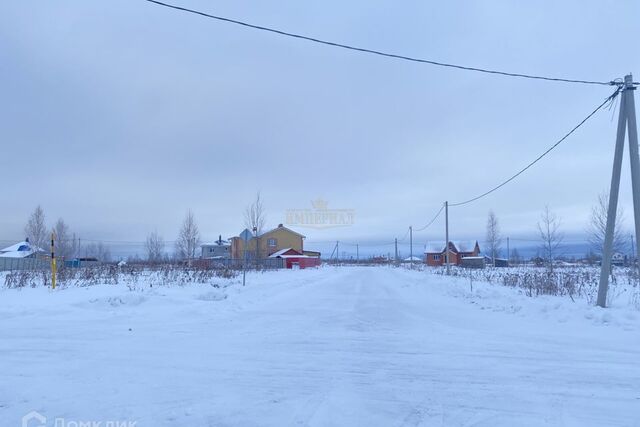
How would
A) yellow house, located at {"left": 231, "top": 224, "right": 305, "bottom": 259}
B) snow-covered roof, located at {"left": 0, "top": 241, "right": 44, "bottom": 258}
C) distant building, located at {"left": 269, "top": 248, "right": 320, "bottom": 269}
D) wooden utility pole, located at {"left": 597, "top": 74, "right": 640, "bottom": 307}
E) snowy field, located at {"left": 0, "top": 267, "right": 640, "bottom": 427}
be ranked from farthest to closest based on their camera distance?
yellow house, located at {"left": 231, "top": 224, "right": 305, "bottom": 259}
snow-covered roof, located at {"left": 0, "top": 241, "right": 44, "bottom": 258}
distant building, located at {"left": 269, "top": 248, "right": 320, "bottom": 269}
wooden utility pole, located at {"left": 597, "top": 74, "right": 640, "bottom": 307}
snowy field, located at {"left": 0, "top": 267, "right": 640, "bottom": 427}

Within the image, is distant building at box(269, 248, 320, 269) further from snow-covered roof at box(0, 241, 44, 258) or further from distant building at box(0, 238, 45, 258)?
snow-covered roof at box(0, 241, 44, 258)

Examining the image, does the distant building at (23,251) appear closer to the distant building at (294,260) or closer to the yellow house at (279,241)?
the yellow house at (279,241)

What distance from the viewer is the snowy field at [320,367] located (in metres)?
4.78

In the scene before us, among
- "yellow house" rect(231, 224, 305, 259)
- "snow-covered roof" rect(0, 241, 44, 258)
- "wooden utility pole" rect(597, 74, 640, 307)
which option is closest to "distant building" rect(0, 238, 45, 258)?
"snow-covered roof" rect(0, 241, 44, 258)

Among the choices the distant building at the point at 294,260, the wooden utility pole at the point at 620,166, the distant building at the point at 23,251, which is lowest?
the distant building at the point at 294,260

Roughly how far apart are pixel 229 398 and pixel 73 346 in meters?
4.30

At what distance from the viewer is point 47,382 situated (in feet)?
18.8

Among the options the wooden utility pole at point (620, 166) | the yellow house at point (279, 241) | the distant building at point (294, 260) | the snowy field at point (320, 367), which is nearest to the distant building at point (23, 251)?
the yellow house at point (279, 241)

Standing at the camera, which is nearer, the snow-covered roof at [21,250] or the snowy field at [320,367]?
the snowy field at [320,367]

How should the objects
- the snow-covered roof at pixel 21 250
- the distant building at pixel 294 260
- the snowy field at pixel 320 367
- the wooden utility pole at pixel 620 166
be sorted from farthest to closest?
the snow-covered roof at pixel 21 250 < the distant building at pixel 294 260 < the wooden utility pole at pixel 620 166 < the snowy field at pixel 320 367

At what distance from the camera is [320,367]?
6707 millimetres

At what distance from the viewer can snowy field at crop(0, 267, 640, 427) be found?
15.7ft

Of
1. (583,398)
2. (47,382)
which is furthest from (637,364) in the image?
(47,382)

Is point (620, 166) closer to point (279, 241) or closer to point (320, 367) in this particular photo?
point (320, 367)
